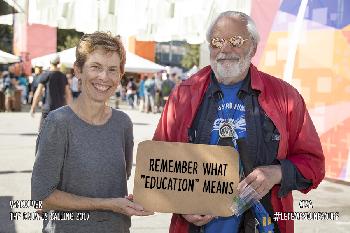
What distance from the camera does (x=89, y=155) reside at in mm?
2354

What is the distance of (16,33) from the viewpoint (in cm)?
4428

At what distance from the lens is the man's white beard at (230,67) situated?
2.54 metres

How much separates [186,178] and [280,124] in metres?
0.56

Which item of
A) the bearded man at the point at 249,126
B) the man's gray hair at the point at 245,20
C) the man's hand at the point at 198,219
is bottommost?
the man's hand at the point at 198,219

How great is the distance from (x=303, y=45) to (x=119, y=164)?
22.8 feet

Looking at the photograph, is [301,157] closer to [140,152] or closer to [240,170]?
[240,170]

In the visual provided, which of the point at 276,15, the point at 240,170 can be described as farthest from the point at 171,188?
the point at 276,15

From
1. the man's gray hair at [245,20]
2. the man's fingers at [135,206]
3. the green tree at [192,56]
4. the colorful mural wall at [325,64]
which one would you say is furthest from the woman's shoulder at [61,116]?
the green tree at [192,56]

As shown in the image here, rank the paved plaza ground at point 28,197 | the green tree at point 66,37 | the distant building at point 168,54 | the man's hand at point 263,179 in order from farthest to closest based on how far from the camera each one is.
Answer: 1. the distant building at point 168,54
2. the green tree at point 66,37
3. the paved plaza ground at point 28,197
4. the man's hand at point 263,179

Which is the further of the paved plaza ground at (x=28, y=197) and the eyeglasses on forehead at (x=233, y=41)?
the paved plaza ground at (x=28, y=197)

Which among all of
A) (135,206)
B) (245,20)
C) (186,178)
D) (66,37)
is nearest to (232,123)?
(186,178)

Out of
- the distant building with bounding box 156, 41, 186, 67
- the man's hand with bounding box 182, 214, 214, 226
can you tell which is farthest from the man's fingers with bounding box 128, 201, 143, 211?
the distant building with bounding box 156, 41, 186, 67

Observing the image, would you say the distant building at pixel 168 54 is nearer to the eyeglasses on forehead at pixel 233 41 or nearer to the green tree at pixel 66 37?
the green tree at pixel 66 37

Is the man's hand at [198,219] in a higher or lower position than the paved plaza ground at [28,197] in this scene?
higher
